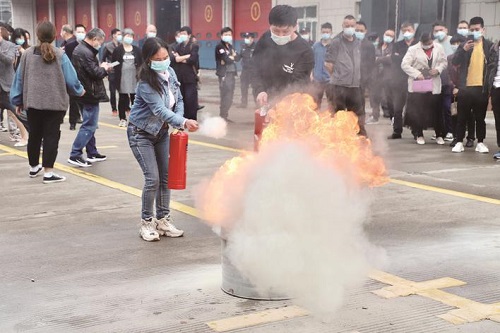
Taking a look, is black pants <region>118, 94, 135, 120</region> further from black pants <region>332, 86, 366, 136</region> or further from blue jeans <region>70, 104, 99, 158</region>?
black pants <region>332, 86, 366, 136</region>

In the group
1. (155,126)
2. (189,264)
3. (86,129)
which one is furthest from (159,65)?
(86,129)

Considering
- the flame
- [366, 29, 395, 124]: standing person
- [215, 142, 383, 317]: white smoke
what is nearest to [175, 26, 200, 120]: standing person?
[366, 29, 395, 124]: standing person

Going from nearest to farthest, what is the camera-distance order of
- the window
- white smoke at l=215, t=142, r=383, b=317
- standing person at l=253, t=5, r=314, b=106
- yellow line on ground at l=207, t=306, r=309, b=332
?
yellow line on ground at l=207, t=306, r=309, b=332 < white smoke at l=215, t=142, r=383, b=317 < standing person at l=253, t=5, r=314, b=106 < the window

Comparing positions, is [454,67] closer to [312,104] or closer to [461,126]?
[461,126]

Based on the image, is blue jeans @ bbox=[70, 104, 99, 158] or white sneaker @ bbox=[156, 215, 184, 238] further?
blue jeans @ bbox=[70, 104, 99, 158]

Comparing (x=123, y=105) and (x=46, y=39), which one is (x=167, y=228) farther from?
(x=123, y=105)

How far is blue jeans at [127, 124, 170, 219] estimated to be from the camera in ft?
19.8

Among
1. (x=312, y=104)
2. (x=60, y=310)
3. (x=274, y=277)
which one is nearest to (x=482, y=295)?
(x=274, y=277)

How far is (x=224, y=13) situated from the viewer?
105ft

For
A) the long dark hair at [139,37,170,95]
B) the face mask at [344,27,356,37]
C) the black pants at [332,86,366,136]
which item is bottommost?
the black pants at [332,86,366,136]

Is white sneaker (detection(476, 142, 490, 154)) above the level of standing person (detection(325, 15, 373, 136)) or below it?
below

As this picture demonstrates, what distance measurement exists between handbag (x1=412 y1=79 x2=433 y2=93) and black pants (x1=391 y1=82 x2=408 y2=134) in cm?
60

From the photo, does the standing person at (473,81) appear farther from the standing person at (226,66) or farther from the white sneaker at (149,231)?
the white sneaker at (149,231)

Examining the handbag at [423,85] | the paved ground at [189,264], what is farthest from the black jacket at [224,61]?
the paved ground at [189,264]
